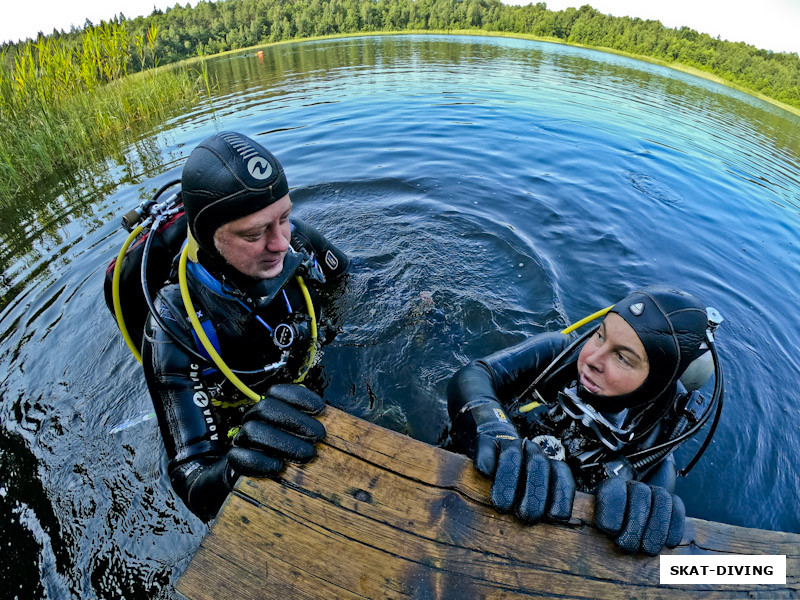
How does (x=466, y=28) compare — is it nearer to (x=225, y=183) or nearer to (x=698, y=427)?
(x=225, y=183)

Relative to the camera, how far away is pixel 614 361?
6.90 feet

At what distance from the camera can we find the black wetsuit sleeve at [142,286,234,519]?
1979 millimetres

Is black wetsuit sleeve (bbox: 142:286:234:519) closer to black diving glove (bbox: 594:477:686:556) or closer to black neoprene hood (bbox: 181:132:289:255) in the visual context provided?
black neoprene hood (bbox: 181:132:289:255)

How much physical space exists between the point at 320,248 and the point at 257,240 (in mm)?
1694

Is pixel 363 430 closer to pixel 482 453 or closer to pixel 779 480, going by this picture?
pixel 482 453

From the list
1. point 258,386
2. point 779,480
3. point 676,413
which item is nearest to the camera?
point 676,413

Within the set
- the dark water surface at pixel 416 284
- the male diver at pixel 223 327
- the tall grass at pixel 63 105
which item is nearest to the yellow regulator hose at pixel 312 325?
the male diver at pixel 223 327

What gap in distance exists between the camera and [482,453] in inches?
62.1

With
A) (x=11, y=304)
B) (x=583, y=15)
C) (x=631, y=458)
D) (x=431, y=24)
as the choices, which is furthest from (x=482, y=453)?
(x=583, y=15)

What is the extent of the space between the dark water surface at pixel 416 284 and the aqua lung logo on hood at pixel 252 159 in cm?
203

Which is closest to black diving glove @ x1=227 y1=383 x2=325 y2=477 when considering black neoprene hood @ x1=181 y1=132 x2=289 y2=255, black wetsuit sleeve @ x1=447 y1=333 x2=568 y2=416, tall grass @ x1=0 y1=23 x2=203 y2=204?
black neoprene hood @ x1=181 y1=132 x2=289 y2=255

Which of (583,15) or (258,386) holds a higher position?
(583,15)

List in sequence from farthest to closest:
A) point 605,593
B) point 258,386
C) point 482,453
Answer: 1. point 258,386
2. point 482,453
3. point 605,593

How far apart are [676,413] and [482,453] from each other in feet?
5.43
